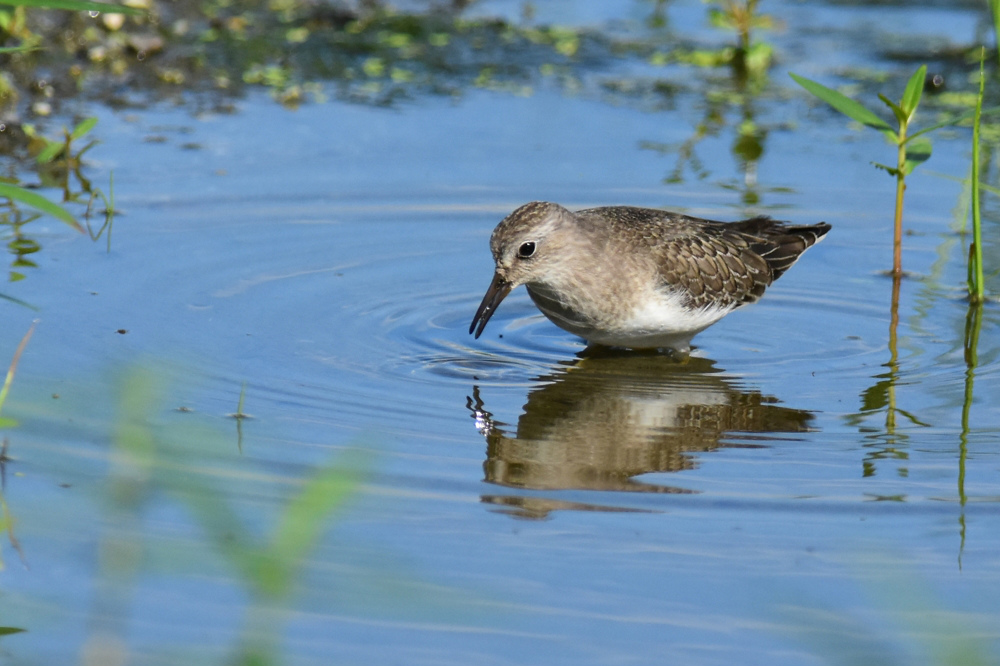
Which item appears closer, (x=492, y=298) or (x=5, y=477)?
(x=5, y=477)

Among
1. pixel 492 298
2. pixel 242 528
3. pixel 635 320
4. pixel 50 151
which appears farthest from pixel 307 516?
pixel 50 151

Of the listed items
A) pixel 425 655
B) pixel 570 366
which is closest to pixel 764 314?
pixel 570 366

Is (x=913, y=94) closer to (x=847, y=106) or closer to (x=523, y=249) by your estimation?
(x=847, y=106)

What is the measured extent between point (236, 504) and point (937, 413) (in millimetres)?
3140

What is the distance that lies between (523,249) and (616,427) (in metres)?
1.24

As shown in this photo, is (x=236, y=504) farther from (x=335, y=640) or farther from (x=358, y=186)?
Result: (x=358, y=186)

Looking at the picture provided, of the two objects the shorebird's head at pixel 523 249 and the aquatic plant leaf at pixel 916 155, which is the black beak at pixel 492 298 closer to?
the shorebird's head at pixel 523 249

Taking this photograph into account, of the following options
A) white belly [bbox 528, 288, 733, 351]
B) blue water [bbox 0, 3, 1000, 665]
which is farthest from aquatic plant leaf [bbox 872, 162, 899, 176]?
white belly [bbox 528, 288, 733, 351]

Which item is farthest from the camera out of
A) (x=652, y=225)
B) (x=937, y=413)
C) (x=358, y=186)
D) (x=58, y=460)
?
(x=358, y=186)

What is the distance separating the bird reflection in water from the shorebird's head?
0.49m

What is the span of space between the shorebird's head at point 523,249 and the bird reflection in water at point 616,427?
487 millimetres

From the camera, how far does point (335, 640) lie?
3.83 metres

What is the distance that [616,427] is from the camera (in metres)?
5.84

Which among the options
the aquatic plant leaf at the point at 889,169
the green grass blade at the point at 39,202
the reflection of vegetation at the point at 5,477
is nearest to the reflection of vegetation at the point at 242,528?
the reflection of vegetation at the point at 5,477
